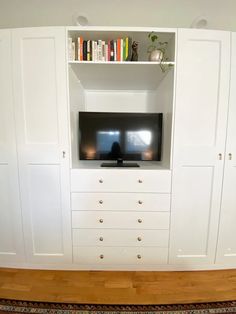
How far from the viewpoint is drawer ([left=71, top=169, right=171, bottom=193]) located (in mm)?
1583

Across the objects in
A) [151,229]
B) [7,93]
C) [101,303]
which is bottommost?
[101,303]

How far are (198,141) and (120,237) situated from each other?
1.16 metres

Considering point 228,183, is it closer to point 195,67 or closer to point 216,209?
point 216,209

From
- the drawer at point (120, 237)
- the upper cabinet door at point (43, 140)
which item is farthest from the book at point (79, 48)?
the drawer at point (120, 237)

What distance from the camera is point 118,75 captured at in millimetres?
1750

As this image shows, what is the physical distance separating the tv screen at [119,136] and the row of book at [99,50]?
0.49 meters

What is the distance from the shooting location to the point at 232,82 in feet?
4.97

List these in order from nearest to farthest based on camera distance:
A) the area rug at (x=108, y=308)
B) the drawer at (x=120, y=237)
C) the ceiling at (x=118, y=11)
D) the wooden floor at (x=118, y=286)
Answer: the area rug at (x=108, y=308)
the wooden floor at (x=118, y=286)
the drawer at (x=120, y=237)
the ceiling at (x=118, y=11)

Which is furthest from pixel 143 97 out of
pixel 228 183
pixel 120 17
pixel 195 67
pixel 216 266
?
pixel 216 266

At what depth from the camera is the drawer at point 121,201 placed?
1604 mm

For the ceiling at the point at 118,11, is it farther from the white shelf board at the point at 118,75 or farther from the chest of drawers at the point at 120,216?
the chest of drawers at the point at 120,216

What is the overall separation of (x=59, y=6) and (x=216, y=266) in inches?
128

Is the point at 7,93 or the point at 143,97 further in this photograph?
the point at 143,97

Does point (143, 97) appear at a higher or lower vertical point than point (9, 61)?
lower
